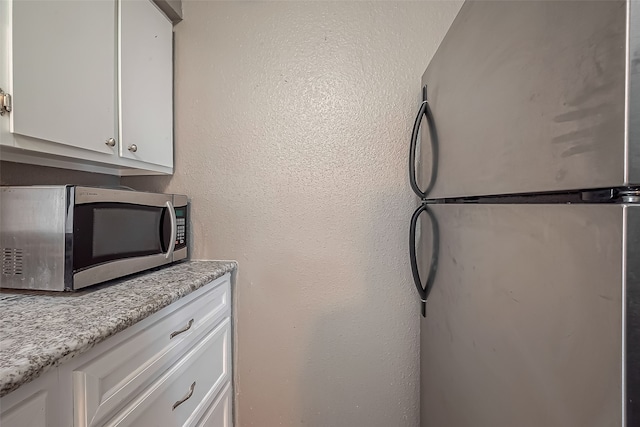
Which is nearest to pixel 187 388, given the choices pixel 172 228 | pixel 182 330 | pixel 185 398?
pixel 185 398

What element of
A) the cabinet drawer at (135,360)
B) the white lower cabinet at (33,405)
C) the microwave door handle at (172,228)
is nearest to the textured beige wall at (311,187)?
the microwave door handle at (172,228)

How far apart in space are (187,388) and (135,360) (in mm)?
314

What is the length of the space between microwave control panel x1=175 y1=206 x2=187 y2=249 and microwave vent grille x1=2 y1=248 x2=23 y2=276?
54cm

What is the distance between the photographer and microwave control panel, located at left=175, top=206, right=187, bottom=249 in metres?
1.41

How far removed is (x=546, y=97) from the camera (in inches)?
18.4

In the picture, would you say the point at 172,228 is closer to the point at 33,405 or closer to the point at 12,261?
the point at 12,261

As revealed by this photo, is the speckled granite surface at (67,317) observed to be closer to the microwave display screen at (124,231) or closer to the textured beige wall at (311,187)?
the microwave display screen at (124,231)

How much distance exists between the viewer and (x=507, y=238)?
0.57 m

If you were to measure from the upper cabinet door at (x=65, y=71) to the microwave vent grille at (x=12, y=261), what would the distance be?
0.34 metres

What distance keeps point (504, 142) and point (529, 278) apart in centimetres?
24

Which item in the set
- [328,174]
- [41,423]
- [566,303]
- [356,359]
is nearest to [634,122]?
[566,303]

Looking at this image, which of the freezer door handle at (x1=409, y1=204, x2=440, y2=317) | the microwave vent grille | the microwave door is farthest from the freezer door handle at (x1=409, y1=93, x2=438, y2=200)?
the microwave vent grille

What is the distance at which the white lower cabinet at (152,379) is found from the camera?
61cm

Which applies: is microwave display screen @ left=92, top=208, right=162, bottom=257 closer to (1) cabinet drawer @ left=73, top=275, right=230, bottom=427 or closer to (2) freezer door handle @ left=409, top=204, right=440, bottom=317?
(1) cabinet drawer @ left=73, top=275, right=230, bottom=427
